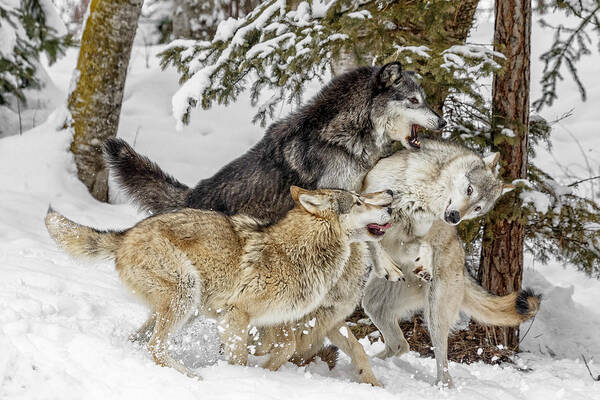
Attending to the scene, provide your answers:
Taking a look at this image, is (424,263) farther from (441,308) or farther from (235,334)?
(235,334)

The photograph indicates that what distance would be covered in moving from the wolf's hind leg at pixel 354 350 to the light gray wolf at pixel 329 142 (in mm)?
1163

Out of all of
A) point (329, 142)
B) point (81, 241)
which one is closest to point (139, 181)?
point (81, 241)

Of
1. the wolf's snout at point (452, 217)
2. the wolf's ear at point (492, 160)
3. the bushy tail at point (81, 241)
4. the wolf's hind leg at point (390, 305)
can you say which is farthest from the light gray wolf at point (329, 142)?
the bushy tail at point (81, 241)

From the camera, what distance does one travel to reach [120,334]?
→ 194 inches

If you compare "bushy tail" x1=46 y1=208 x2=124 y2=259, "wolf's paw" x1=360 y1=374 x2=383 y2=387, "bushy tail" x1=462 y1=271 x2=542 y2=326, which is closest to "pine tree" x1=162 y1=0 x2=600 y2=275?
"bushy tail" x1=462 y1=271 x2=542 y2=326

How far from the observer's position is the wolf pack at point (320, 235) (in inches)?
183

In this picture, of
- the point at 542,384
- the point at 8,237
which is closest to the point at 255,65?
the point at 8,237

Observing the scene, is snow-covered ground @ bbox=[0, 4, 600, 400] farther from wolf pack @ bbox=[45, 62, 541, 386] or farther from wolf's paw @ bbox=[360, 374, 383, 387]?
wolf pack @ bbox=[45, 62, 541, 386]

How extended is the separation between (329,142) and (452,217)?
4.31 feet

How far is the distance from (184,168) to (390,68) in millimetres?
6650

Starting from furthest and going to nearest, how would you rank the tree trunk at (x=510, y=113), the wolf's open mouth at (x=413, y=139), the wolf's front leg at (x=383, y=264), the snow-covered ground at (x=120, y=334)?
the tree trunk at (x=510, y=113) < the wolf's open mouth at (x=413, y=139) < the wolf's front leg at (x=383, y=264) < the snow-covered ground at (x=120, y=334)

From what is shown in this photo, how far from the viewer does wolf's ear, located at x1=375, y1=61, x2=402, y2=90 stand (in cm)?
584

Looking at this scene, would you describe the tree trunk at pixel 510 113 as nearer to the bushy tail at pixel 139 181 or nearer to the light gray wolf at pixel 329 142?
the light gray wolf at pixel 329 142

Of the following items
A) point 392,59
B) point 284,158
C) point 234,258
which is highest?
point 392,59
